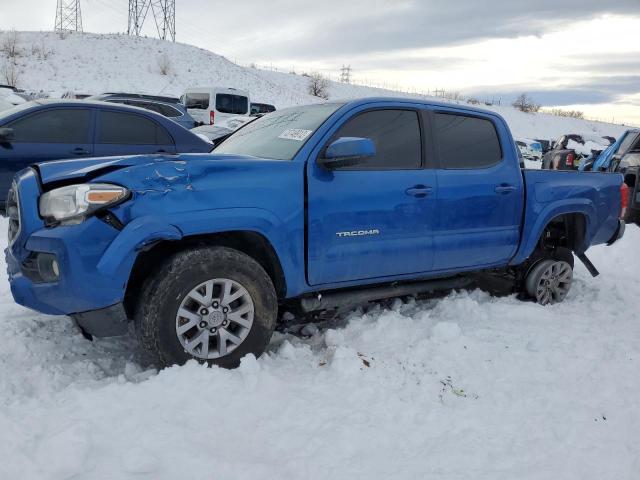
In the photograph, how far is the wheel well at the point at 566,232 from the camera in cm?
491

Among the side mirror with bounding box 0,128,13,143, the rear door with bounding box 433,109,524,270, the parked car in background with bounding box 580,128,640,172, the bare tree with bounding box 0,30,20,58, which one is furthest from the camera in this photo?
the bare tree with bounding box 0,30,20,58

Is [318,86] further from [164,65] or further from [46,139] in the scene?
[46,139]

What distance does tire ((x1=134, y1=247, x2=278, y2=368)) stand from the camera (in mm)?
2879

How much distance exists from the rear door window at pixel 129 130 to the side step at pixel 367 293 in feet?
14.7

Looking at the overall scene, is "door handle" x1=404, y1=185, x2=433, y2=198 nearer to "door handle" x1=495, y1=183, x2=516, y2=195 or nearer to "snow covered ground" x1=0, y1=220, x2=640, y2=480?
"door handle" x1=495, y1=183, x2=516, y2=195

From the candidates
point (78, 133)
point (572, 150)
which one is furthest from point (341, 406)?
point (572, 150)

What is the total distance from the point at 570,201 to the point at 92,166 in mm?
3907

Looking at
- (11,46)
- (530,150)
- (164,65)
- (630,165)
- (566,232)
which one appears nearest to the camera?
(566,232)

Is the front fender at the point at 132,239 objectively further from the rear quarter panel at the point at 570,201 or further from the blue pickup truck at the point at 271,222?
the rear quarter panel at the point at 570,201

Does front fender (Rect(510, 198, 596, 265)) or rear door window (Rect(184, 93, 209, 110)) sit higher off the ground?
rear door window (Rect(184, 93, 209, 110))

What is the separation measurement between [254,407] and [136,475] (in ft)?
2.28

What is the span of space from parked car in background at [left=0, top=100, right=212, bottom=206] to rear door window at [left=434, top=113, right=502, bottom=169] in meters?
4.16

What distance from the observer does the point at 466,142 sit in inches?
168

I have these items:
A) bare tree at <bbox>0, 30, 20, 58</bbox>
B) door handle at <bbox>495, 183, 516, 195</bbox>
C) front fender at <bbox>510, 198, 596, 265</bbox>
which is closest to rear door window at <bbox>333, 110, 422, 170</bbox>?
door handle at <bbox>495, 183, 516, 195</bbox>
